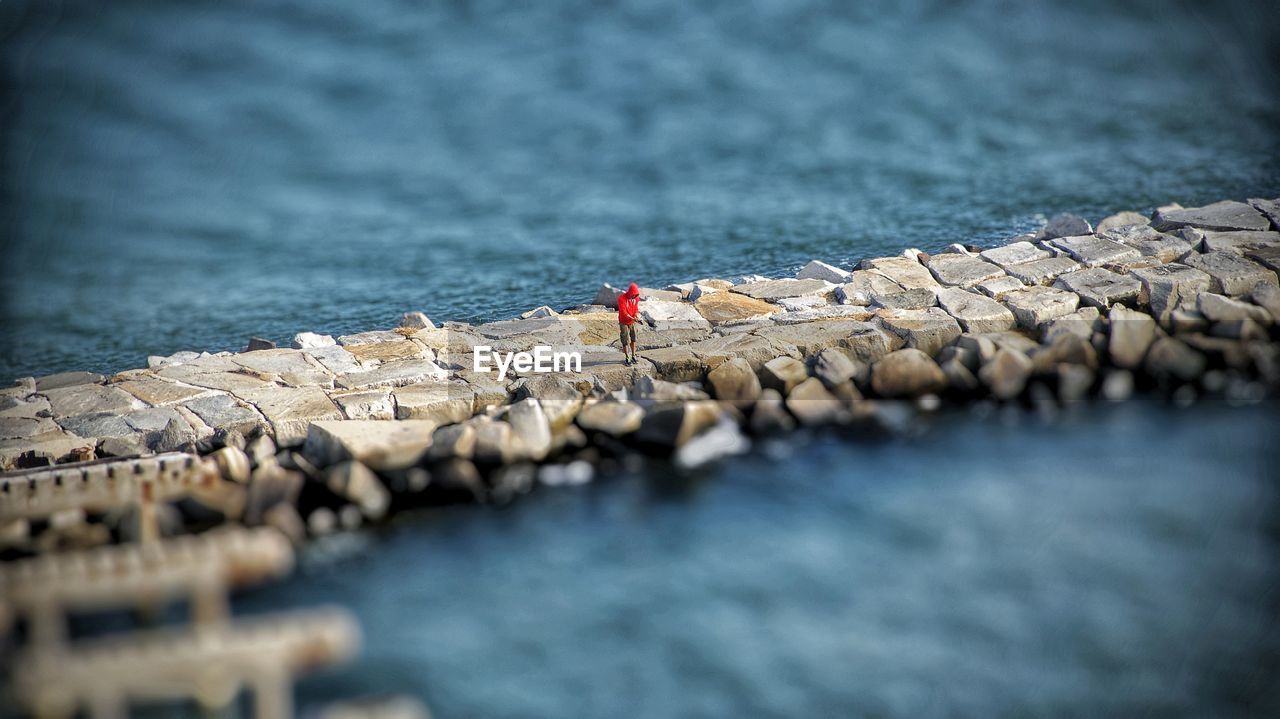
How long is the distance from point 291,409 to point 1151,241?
8433 mm

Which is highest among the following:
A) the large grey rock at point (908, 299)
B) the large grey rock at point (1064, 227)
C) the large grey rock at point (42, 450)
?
the large grey rock at point (1064, 227)

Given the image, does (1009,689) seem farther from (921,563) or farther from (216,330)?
(216,330)

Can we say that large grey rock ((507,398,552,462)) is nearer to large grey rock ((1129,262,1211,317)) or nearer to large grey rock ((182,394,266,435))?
large grey rock ((182,394,266,435))

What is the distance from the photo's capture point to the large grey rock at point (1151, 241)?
12305 millimetres

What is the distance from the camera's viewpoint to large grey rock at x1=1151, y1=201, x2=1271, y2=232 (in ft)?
42.4

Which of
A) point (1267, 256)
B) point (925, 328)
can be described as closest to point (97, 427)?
point (925, 328)

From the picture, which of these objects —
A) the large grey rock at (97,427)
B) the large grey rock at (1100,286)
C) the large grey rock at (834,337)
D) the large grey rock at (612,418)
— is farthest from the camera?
the large grey rock at (1100,286)

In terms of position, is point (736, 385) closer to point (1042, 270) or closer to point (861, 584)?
point (861, 584)

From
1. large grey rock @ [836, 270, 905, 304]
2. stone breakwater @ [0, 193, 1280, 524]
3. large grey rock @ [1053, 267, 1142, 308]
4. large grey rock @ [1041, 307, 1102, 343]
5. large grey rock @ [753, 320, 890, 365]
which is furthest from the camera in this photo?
large grey rock @ [836, 270, 905, 304]

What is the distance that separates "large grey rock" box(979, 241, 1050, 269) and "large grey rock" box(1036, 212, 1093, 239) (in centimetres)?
44

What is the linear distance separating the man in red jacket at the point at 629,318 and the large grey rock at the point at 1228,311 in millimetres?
4770

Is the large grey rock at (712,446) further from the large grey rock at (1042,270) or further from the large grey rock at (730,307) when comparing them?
the large grey rock at (1042,270)

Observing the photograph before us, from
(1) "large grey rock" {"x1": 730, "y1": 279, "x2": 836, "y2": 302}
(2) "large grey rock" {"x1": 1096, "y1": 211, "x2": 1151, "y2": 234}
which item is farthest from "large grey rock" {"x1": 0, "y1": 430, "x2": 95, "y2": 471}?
(2) "large grey rock" {"x1": 1096, "y1": 211, "x2": 1151, "y2": 234}

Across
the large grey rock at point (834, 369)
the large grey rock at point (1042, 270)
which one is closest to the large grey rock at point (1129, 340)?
the large grey rock at point (1042, 270)
